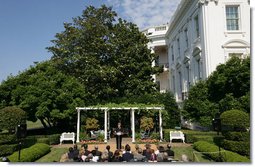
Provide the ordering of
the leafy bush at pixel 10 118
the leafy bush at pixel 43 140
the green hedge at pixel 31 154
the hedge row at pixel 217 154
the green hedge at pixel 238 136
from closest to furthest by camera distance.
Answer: the hedge row at pixel 217 154 → the green hedge at pixel 31 154 → the green hedge at pixel 238 136 → the leafy bush at pixel 10 118 → the leafy bush at pixel 43 140

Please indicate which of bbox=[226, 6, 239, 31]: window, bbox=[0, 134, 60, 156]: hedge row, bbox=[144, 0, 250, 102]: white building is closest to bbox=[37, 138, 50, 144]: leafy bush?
bbox=[0, 134, 60, 156]: hedge row

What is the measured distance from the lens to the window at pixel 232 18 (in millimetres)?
18094

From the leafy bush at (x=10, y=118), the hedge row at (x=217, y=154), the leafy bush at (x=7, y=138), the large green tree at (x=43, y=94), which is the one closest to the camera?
the hedge row at (x=217, y=154)

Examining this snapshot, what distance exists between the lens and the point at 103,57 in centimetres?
2208

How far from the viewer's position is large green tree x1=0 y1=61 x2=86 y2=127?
17219mm

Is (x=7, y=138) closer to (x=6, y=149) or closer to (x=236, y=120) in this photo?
(x=6, y=149)

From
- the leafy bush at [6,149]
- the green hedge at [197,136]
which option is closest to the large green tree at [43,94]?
the leafy bush at [6,149]

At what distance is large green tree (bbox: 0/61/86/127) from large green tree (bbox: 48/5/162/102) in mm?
2137

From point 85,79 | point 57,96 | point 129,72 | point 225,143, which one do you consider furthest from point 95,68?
point 225,143

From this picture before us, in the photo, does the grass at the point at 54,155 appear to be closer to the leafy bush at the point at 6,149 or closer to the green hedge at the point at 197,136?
the leafy bush at the point at 6,149

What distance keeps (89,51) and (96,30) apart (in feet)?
5.09

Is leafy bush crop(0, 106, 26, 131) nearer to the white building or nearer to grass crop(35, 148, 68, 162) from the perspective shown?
grass crop(35, 148, 68, 162)

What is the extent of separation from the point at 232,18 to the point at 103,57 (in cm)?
877

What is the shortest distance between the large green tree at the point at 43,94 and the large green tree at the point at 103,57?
2.14m
